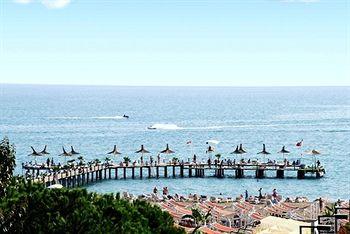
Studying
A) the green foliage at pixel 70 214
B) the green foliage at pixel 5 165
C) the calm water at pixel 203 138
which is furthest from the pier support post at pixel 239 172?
the green foliage at pixel 5 165

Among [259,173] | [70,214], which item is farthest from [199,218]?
[259,173]

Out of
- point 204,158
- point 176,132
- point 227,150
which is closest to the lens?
point 204,158

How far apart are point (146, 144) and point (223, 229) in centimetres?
8532

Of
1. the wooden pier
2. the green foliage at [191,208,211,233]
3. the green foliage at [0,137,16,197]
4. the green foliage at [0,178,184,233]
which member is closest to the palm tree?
the green foliage at [191,208,211,233]

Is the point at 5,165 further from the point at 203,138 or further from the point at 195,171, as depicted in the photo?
the point at 203,138

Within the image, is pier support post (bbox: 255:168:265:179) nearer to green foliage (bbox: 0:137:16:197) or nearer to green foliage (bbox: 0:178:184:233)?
green foliage (bbox: 0:178:184:233)

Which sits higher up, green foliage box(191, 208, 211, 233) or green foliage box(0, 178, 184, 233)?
green foliage box(0, 178, 184, 233)

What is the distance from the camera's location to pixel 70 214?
67.1 ft

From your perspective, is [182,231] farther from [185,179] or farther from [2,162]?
[185,179]

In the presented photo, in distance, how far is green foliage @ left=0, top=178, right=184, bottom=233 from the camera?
19812 millimetres

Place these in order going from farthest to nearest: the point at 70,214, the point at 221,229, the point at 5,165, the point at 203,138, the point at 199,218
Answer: the point at 203,138 < the point at 199,218 < the point at 221,229 < the point at 5,165 < the point at 70,214

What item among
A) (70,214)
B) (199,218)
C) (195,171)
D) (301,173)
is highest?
(70,214)

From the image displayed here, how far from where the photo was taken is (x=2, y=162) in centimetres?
2277

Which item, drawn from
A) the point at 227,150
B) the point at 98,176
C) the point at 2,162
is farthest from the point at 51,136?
the point at 2,162
